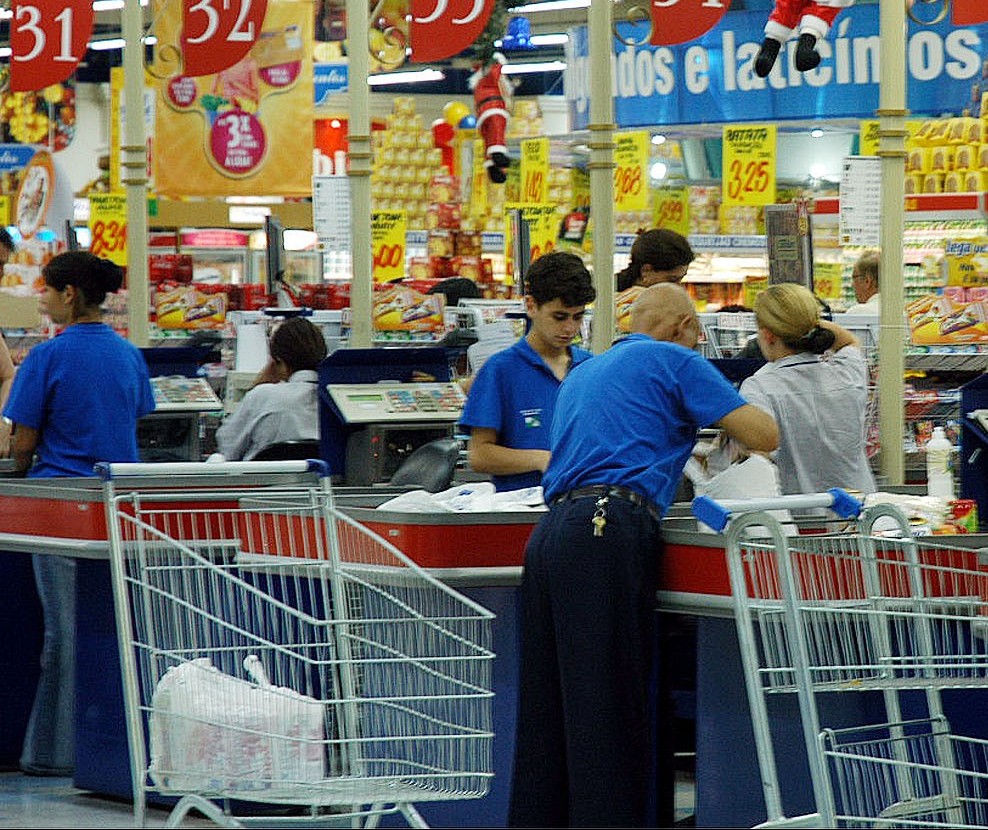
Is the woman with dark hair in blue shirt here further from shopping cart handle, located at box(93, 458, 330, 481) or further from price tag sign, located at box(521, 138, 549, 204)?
price tag sign, located at box(521, 138, 549, 204)

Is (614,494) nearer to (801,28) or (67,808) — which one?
(67,808)

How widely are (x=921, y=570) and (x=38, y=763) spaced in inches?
127

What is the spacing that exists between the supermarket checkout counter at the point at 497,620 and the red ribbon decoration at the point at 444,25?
109 inches

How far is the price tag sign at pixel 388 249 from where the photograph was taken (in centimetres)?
1262

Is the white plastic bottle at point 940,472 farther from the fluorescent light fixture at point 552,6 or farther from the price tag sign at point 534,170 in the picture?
the fluorescent light fixture at point 552,6

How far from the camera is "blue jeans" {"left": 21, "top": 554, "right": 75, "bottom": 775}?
602 cm

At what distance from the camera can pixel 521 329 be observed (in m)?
10.4

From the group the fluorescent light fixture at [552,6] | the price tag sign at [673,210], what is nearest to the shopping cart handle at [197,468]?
the price tag sign at [673,210]

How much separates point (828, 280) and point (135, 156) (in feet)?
23.3

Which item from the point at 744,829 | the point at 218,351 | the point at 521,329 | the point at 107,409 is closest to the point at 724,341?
the point at 521,329

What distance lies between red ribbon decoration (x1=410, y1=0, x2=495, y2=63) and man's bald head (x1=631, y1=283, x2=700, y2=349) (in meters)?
3.33

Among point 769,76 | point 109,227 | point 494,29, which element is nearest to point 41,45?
point 494,29

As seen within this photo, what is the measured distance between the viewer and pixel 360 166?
314 inches

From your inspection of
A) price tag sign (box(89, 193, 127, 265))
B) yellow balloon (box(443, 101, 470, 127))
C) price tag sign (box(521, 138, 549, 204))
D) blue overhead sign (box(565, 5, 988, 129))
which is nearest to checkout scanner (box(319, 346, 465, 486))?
price tag sign (box(89, 193, 127, 265))
